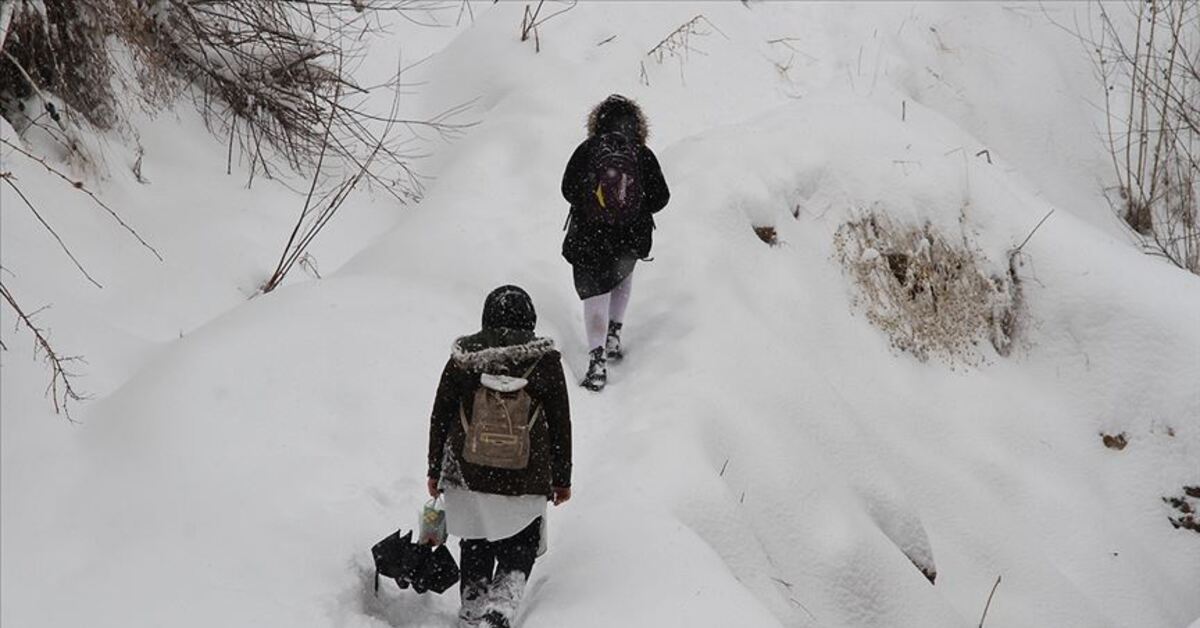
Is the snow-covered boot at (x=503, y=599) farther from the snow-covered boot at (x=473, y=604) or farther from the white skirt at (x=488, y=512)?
the white skirt at (x=488, y=512)

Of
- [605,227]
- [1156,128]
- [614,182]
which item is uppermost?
[614,182]

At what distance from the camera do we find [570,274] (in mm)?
6086

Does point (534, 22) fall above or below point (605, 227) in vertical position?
above

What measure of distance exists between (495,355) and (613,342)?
2231 millimetres

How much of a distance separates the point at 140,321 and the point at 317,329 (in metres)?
1.43

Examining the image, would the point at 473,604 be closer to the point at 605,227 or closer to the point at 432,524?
the point at 432,524

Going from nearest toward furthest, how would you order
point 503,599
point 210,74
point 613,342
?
point 503,599 < point 613,342 < point 210,74

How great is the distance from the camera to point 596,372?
5.21 meters

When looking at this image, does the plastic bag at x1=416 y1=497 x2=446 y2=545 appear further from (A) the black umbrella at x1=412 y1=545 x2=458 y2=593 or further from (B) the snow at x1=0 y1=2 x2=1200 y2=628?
(B) the snow at x1=0 y1=2 x2=1200 y2=628

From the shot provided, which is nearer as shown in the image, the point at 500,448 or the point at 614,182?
the point at 500,448

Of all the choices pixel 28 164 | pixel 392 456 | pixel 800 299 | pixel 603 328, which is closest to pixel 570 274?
pixel 603 328

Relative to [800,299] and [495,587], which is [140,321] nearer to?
[495,587]

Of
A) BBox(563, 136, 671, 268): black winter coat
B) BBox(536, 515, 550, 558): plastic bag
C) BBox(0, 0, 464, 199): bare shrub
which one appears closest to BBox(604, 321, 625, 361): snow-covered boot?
BBox(563, 136, 671, 268): black winter coat

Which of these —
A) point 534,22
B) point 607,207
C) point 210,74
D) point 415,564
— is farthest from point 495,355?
point 534,22
